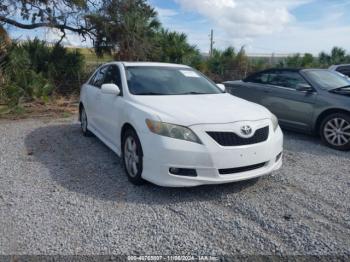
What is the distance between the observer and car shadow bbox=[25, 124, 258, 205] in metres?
3.87

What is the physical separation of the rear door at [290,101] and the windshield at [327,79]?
22 cm

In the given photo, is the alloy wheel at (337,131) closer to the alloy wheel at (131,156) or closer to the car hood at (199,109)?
the car hood at (199,109)

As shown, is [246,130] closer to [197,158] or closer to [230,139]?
[230,139]

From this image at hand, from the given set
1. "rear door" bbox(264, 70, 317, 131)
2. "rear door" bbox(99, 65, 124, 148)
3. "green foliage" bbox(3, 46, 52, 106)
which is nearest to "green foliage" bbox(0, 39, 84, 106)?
"green foliage" bbox(3, 46, 52, 106)

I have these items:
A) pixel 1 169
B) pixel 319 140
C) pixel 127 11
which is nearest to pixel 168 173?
pixel 1 169

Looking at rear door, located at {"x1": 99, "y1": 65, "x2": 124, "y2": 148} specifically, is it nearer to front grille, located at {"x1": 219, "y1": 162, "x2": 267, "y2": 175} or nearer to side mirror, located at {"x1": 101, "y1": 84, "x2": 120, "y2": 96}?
side mirror, located at {"x1": 101, "y1": 84, "x2": 120, "y2": 96}

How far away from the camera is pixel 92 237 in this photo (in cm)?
300

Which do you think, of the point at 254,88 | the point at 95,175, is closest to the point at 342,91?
the point at 254,88

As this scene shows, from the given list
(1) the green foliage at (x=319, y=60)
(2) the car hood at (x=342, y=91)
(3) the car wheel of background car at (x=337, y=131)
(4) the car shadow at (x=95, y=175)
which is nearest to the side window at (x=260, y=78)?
(2) the car hood at (x=342, y=91)

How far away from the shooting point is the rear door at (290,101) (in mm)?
6418

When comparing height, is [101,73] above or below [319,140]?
above

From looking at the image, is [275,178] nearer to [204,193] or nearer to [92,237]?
[204,193]

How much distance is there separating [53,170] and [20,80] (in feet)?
21.9

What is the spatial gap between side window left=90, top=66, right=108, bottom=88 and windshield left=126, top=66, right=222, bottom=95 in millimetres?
855
